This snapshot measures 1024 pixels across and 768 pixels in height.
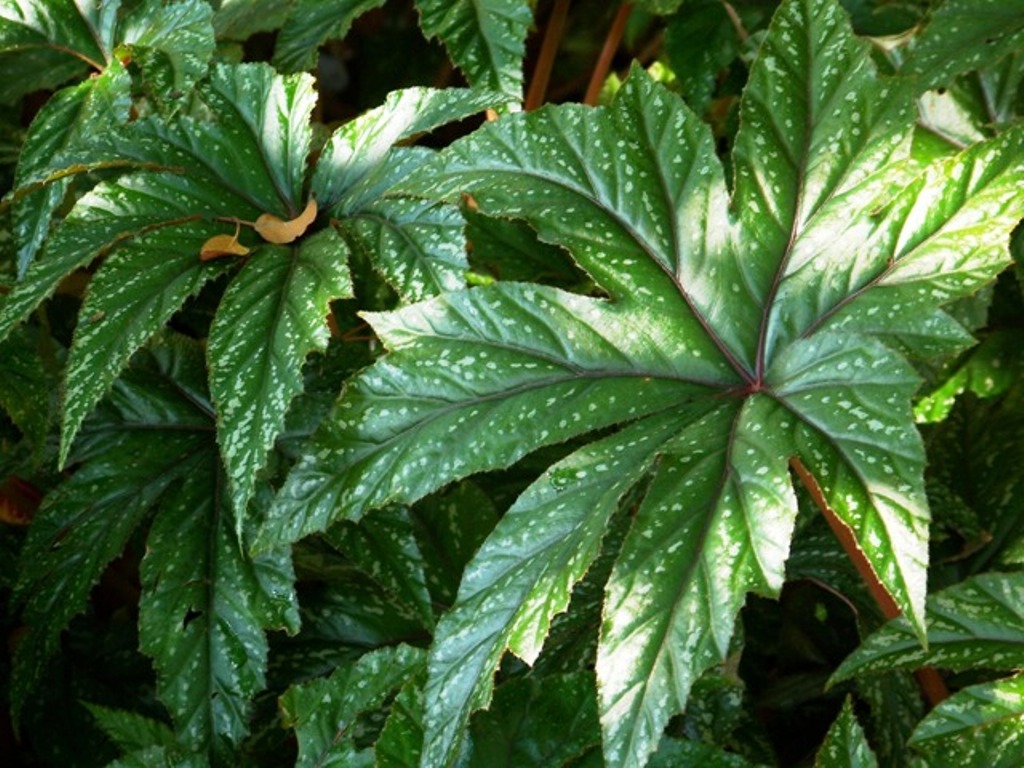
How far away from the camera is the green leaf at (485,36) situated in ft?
4.14

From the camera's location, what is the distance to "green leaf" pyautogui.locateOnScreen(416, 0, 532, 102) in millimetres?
1262

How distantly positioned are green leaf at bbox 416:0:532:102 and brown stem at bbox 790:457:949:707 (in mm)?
466

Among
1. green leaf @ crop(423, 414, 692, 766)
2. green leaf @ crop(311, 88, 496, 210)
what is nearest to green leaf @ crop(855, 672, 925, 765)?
green leaf @ crop(423, 414, 692, 766)

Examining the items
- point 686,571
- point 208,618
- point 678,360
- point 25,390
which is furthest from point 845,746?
point 25,390

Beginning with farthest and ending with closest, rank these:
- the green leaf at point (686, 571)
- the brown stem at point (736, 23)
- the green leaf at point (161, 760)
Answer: the brown stem at point (736, 23)
the green leaf at point (161, 760)
the green leaf at point (686, 571)

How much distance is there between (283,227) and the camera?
1.16m

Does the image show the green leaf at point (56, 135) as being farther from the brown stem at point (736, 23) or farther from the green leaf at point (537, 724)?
the brown stem at point (736, 23)

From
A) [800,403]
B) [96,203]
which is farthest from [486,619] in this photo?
[96,203]

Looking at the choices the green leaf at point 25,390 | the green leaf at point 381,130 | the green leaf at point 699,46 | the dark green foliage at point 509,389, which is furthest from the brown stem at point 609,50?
the green leaf at point 25,390

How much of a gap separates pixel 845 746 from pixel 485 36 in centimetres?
74

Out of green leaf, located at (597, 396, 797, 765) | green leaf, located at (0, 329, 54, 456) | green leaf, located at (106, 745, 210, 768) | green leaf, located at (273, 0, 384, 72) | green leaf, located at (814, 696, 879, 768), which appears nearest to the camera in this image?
green leaf, located at (597, 396, 797, 765)

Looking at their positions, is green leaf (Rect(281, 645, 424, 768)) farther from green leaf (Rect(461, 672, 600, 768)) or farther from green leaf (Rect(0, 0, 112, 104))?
green leaf (Rect(0, 0, 112, 104))

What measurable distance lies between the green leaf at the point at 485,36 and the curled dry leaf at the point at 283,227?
22 cm

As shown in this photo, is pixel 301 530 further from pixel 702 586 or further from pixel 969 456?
pixel 969 456
